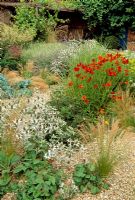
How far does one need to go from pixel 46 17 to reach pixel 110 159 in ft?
35.1

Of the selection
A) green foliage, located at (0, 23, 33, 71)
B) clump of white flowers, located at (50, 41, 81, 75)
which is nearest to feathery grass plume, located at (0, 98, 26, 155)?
clump of white flowers, located at (50, 41, 81, 75)

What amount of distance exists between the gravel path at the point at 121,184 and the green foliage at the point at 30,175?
1.17 feet

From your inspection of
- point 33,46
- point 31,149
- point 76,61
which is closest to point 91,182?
point 31,149

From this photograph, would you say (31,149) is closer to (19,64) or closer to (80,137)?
(80,137)

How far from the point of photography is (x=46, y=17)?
49.5 ft

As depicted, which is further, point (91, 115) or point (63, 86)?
point (63, 86)

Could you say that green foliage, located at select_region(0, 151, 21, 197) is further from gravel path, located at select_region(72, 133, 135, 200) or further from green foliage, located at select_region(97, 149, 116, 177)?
green foliage, located at select_region(97, 149, 116, 177)

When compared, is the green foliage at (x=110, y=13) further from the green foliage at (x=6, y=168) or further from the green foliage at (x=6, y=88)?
the green foliage at (x=6, y=168)

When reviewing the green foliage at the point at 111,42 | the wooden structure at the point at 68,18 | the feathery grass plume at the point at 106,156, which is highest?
the feathery grass plume at the point at 106,156

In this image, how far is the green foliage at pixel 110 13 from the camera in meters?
15.0

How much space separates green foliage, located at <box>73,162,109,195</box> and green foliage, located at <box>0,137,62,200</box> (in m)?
0.22

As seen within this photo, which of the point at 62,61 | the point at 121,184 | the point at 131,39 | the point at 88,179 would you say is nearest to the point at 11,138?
the point at 88,179

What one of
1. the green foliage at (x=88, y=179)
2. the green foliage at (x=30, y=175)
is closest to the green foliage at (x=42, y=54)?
the green foliage at (x=30, y=175)

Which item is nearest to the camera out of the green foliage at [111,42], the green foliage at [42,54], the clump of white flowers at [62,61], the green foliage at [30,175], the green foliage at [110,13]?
the green foliage at [30,175]
